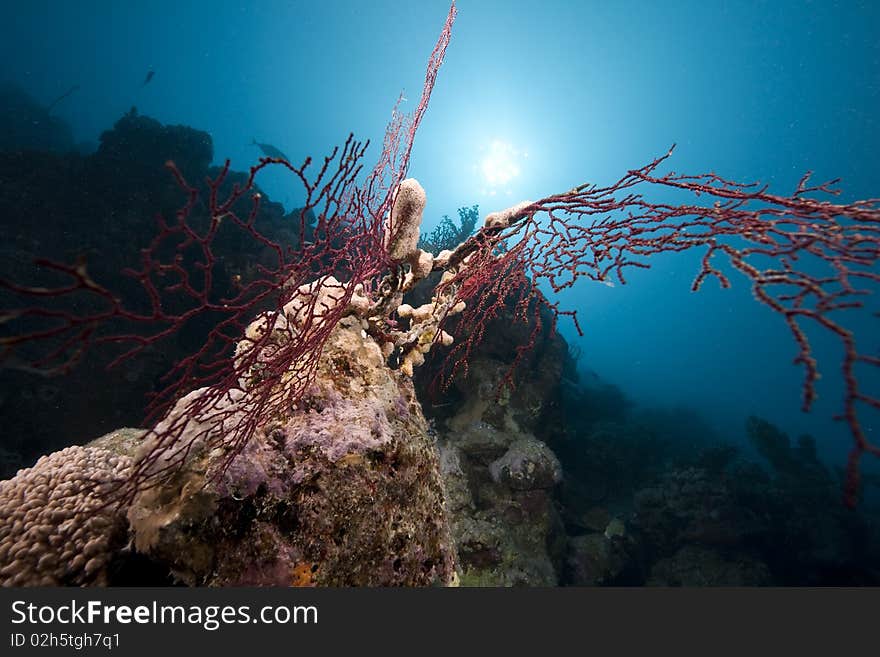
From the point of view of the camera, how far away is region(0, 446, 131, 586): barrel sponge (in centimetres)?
227

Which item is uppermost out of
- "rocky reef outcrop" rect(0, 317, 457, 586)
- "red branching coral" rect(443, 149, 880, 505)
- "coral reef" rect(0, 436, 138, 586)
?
"red branching coral" rect(443, 149, 880, 505)

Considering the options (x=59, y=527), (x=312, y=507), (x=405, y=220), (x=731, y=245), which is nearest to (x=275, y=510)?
(x=312, y=507)

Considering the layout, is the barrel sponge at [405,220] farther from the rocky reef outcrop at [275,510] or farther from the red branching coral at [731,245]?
the rocky reef outcrop at [275,510]

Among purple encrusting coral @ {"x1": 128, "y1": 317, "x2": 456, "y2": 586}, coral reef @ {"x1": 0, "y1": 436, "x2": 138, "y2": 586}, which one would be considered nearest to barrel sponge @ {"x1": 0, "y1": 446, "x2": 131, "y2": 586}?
coral reef @ {"x1": 0, "y1": 436, "x2": 138, "y2": 586}

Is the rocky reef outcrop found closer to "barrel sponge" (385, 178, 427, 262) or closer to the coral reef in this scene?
the coral reef

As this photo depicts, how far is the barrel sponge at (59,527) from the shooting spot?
2.27m

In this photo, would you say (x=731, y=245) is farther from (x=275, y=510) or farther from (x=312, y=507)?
(x=275, y=510)

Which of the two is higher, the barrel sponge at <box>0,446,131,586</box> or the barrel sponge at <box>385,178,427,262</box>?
the barrel sponge at <box>385,178,427,262</box>

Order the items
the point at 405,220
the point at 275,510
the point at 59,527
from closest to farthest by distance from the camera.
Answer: the point at 275,510, the point at 59,527, the point at 405,220

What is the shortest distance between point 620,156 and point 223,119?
3519 inches

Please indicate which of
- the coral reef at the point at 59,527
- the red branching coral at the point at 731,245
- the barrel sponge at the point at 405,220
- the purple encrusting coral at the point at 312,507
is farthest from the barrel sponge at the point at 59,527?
the red branching coral at the point at 731,245

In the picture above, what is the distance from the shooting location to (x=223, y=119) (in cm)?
8350

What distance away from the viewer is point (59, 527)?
A: 7.81 feet

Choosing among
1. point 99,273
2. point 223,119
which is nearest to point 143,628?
point 99,273
